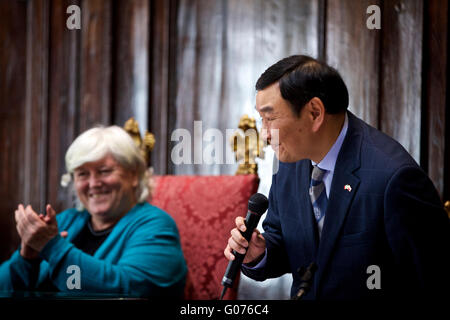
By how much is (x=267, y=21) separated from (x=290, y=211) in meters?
1.25

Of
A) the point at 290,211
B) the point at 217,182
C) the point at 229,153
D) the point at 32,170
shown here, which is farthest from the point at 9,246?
the point at 290,211

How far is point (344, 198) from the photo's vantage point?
94 centimetres

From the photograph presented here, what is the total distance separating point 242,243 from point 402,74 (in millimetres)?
679

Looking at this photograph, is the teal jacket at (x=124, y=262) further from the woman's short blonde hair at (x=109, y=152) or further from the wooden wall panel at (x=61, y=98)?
the wooden wall panel at (x=61, y=98)

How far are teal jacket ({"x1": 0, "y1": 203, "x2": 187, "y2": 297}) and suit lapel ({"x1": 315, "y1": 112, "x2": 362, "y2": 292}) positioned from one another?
83 centimetres

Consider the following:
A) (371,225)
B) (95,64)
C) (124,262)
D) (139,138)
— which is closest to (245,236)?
(371,225)

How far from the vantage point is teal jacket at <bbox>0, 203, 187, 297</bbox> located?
1.59 meters

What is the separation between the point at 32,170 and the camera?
244cm

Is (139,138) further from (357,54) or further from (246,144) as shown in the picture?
(357,54)

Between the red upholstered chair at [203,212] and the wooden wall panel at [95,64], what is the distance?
1.84ft

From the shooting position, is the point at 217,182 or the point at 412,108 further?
the point at 217,182

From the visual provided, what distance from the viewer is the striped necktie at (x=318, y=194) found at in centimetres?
97
